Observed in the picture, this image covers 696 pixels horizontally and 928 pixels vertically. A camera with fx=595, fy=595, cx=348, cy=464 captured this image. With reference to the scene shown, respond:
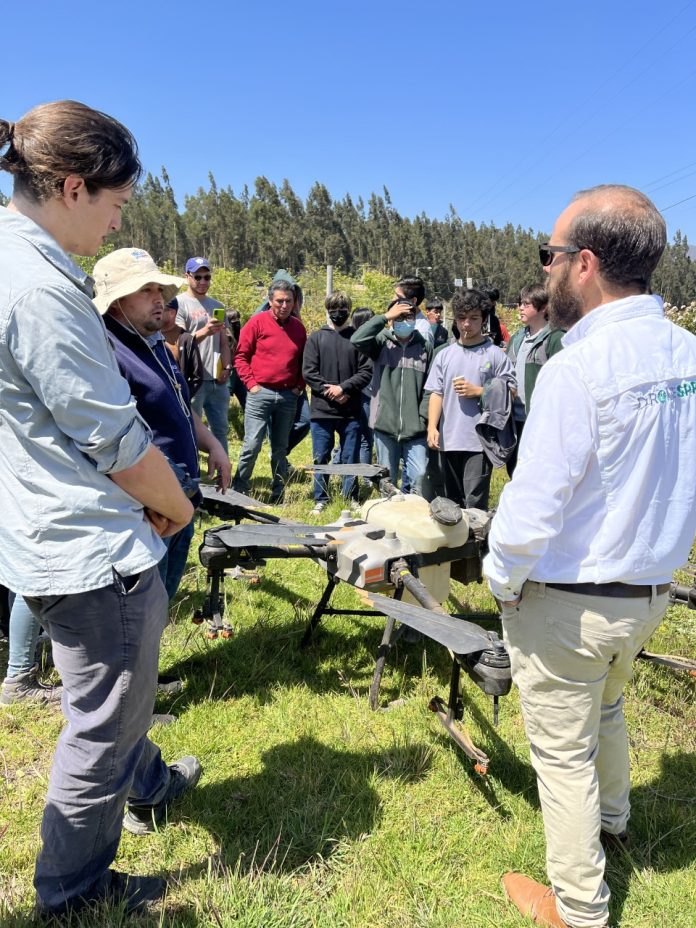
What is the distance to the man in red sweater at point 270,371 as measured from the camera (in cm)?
623

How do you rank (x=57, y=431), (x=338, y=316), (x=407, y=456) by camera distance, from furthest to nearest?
(x=338, y=316), (x=407, y=456), (x=57, y=431)

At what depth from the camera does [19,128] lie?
141 cm

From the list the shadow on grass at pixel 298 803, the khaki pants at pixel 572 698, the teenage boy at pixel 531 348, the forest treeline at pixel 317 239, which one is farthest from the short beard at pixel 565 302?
the forest treeline at pixel 317 239

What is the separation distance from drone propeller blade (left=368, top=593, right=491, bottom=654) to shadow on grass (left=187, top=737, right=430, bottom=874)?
2.61ft

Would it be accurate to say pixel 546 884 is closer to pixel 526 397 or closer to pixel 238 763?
pixel 238 763

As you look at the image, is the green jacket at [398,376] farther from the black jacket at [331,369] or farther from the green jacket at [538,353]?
the green jacket at [538,353]

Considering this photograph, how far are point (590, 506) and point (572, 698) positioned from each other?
569 millimetres

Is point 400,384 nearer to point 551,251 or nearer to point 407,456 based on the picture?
point 407,456

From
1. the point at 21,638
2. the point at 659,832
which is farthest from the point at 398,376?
the point at 659,832

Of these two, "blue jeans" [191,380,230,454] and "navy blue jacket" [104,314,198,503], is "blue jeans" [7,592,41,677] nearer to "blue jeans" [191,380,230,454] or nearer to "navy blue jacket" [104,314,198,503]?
"navy blue jacket" [104,314,198,503]

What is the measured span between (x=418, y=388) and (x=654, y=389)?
4.18m

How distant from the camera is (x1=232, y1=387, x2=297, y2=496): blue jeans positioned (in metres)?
6.21

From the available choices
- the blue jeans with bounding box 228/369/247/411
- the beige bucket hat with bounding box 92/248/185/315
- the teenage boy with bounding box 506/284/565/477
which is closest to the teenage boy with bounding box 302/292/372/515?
the teenage boy with bounding box 506/284/565/477

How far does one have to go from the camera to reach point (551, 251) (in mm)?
1765
